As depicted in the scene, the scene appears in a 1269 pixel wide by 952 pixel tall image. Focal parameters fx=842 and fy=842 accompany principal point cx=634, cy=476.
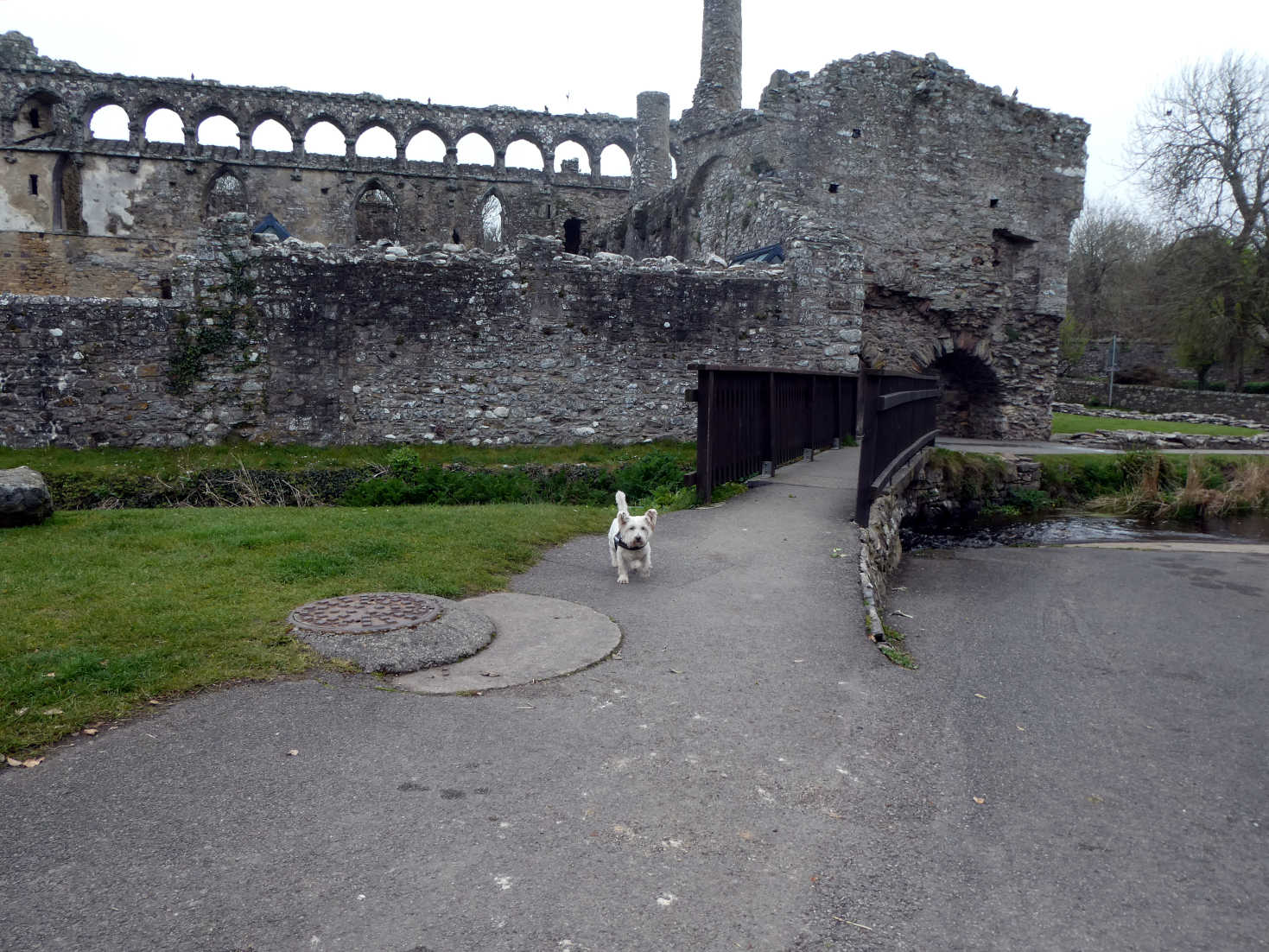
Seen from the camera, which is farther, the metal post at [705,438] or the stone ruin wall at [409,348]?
the stone ruin wall at [409,348]

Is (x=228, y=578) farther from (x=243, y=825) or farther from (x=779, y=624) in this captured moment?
(x=779, y=624)

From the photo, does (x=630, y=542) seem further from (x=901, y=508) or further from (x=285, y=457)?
(x=285, y=457)

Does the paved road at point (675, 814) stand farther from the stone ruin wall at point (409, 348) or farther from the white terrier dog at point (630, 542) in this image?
the stone ruin wall at point (409, 348)

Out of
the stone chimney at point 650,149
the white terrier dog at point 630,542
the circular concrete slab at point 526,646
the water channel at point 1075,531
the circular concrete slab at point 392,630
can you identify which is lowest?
the water channel at point 1075,531

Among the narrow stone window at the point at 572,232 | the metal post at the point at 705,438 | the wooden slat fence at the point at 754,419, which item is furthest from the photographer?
the narrow stone window at the point at 572,232

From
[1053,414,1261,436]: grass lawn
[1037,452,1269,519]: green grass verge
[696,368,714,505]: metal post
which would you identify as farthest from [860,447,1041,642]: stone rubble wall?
[1053,414,1261,436]: grass lawn

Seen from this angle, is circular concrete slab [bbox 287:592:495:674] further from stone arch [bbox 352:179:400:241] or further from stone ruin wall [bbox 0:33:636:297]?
stone arch [bbox 352:179:400:241]

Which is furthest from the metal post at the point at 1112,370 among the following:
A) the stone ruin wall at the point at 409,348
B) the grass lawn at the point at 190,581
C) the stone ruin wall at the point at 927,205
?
the grass lawn at the point at 190,581

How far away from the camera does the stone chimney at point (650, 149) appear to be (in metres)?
29.9

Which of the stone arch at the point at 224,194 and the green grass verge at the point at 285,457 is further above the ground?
the stone arch at the point at 224,194

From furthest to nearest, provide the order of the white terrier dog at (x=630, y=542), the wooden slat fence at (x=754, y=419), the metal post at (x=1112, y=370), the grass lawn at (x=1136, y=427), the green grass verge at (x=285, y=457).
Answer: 1. the metal post at (x=1112, y=370)
2. the grass lawn at (x=1136, y=427)
3. the green grass verge at (x=285, y=457)
4. the wooden slat fence at (x=754, y=419)
5. the white terrier dog at (x=630, y=542)

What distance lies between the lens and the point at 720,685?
458 centimetres

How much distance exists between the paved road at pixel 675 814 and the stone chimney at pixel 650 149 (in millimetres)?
26917

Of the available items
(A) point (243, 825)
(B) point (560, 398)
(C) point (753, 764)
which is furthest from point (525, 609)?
(B) point (560, 398)
